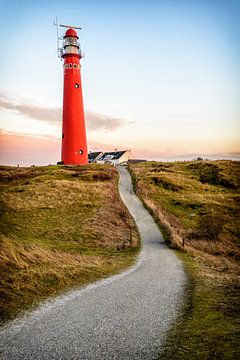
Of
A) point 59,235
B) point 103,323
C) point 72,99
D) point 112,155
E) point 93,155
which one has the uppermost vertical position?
point 72,99

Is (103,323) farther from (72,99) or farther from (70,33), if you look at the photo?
(70,33)

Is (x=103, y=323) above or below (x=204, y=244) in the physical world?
above

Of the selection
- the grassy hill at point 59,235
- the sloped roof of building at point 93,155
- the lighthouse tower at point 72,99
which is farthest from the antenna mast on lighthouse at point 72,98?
the sloped roof of building at point 93,155

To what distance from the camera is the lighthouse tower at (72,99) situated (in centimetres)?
4675

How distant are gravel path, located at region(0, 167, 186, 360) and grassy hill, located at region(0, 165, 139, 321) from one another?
82 centimetres

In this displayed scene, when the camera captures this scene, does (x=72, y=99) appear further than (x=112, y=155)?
No

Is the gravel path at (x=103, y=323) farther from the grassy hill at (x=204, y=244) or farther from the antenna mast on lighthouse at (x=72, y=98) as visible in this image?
the antenna mast on lighthouse at (x=72, y=98)

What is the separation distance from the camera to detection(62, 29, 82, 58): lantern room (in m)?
46.5

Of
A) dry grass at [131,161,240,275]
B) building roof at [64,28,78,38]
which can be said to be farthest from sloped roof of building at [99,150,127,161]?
building roof at [64,28,78,38]

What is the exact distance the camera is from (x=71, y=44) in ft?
152

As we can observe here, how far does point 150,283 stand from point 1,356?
21.8 feet

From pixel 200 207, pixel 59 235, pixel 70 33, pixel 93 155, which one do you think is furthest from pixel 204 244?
pixel 93 155

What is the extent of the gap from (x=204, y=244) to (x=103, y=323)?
48.5 ft

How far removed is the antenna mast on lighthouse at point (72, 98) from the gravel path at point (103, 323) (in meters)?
36.0
